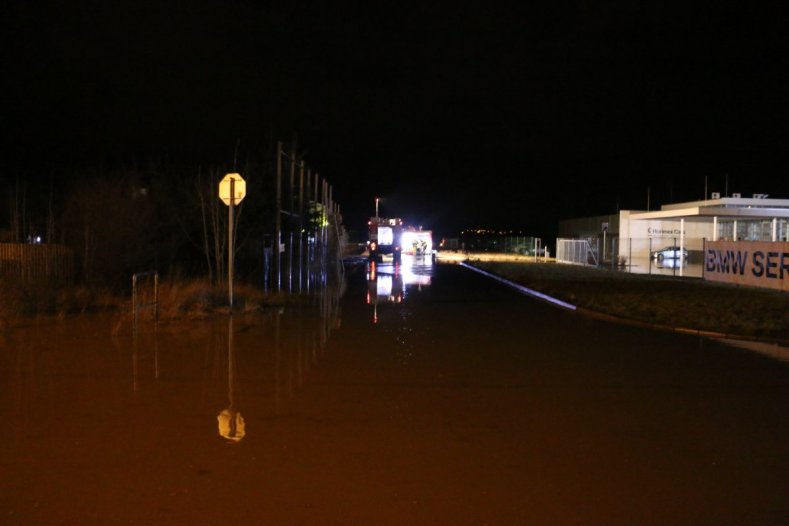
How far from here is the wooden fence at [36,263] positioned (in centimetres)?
1860

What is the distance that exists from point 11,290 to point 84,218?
5497 mm

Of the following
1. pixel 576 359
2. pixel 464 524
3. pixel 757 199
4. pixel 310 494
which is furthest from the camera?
pixel 757 199

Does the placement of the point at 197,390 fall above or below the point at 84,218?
below

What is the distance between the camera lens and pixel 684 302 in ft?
72.1

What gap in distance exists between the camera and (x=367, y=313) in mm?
19688

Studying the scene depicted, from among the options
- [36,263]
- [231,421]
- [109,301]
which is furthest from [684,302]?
[36,263]

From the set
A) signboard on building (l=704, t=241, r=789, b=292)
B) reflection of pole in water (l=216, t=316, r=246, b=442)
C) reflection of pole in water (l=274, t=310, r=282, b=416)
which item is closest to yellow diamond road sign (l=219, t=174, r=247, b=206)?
reflection of pole in water (l=274, t=310, r=282, b=416)

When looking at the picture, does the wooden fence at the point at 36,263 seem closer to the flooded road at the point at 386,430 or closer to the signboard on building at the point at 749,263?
the flooded road at the point at 386,430

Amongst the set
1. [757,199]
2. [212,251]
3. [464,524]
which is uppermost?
[757,199]

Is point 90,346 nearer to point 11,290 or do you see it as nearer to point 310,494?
point 11,290

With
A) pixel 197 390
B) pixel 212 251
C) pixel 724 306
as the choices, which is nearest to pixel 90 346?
pixel 197 390

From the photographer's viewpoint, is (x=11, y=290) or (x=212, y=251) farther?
(x=212, y=251)

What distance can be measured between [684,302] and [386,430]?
1649cm

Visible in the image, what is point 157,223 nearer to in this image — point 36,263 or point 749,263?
point 36,263
